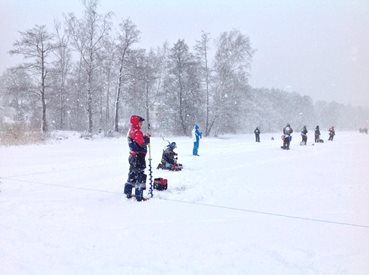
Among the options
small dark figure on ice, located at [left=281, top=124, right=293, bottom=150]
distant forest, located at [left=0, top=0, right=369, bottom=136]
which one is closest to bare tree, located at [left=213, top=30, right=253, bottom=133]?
distant forest, located at [left=0, top=0, right=369, bottom=136]

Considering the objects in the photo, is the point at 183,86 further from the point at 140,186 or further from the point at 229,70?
the point at 140,186

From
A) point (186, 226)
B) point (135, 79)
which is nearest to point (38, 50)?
point (135, 79)

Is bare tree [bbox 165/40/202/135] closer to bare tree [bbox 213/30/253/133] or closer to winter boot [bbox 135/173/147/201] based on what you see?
bare tree [bbox 213/30/253/133]

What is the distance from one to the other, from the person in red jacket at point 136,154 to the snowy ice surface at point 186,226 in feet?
1.35

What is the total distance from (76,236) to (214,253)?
89.1 inches

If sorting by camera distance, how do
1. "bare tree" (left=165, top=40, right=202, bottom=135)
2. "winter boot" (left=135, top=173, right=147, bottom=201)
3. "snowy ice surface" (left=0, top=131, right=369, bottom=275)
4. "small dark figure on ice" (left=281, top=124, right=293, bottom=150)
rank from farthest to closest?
"bare tree" (left=165, top=40, right=202, bottom=135), "small dark figure on ice" (left=281, top=124, right=293, bottom=150), "winter boot" (left=135, top=173, right=147, bottom=201), "snowy ice surface" (left=0, top=131, right=369, bottom=275)

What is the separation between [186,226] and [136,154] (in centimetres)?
281

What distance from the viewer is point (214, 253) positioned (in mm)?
5191

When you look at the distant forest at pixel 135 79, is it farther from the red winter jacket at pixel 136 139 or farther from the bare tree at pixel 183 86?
the red winter jacket at pixel 136 139

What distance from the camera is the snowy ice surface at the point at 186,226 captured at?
482cm

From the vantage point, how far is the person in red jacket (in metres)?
8.55

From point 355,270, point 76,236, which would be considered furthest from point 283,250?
point 76,236

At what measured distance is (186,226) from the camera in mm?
6500

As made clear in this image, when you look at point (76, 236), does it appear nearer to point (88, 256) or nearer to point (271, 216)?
point (88, 256)
